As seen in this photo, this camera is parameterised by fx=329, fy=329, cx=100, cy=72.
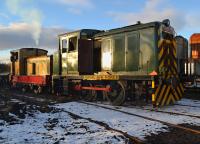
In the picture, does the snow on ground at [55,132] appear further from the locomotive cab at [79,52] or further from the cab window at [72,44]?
the cab window at [72,44]

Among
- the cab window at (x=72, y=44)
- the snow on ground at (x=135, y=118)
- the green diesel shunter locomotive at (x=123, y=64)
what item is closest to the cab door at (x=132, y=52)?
the green diesel shunter locomotive at (x=123, y=64)

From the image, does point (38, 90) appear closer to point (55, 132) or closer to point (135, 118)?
point (135, 118)

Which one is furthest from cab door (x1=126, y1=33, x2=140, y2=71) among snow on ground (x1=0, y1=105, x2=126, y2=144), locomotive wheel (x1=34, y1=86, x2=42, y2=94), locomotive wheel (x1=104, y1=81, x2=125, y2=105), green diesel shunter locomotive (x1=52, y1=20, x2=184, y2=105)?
locomotive wheel (x1=34, y1=86, x2=42, y2=94)

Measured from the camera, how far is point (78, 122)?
9.23m

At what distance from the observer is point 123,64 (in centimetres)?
1360

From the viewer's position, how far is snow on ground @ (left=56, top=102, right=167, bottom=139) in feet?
26.1

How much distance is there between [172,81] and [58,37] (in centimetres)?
701

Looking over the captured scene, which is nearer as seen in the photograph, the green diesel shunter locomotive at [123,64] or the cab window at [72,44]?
the green diesel shunter locomotive at [123,64]

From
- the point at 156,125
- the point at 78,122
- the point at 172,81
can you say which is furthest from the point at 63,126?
the point at 172,81

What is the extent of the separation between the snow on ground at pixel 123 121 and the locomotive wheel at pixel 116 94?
56.1 inches

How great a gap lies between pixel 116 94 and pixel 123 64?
1293 mm

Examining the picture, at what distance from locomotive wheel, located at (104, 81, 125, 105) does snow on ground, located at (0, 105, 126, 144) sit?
3822 mm

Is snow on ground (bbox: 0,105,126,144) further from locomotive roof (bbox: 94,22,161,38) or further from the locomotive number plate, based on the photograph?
locomotive roof (bbox: 94,22,161,38)

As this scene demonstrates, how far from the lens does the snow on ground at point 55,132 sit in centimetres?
698
